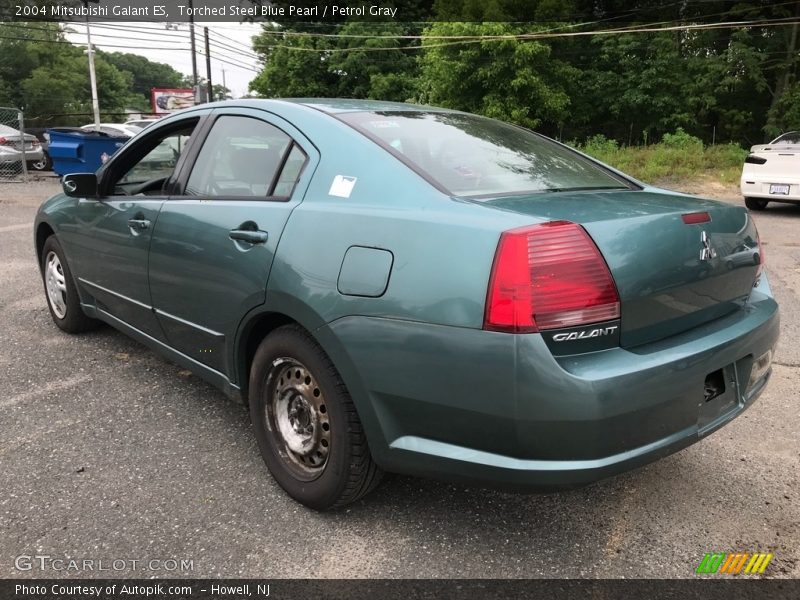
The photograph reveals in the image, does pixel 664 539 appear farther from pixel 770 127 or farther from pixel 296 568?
pixel 770 127

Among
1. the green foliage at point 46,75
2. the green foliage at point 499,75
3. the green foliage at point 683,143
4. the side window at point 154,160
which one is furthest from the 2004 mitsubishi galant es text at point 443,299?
the green foliage at point 46,75

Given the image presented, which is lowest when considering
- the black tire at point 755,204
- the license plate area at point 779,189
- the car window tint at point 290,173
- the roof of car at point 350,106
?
the black tire at point 755,204

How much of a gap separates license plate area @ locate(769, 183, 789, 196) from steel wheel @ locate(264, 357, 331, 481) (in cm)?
1120

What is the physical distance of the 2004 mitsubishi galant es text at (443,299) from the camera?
6.01 ft

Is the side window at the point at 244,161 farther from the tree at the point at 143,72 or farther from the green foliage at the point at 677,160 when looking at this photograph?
the tree at the point at 143,72

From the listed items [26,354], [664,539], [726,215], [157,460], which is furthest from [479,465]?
[26,354]

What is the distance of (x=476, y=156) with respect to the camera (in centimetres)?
260

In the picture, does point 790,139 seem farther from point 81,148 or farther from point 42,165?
point 42,165

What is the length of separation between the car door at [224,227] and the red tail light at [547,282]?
952 mm

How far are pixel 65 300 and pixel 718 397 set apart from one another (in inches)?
159

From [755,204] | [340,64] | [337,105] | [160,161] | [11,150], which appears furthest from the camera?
[340,64]

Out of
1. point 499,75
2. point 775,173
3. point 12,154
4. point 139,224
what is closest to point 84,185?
point 139,224

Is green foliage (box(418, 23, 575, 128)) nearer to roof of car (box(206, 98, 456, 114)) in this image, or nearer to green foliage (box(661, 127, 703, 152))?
green foliage (box(661, 127, 703, 152))

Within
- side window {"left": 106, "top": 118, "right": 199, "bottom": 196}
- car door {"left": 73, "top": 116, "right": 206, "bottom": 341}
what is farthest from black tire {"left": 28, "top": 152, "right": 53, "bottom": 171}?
car door {"left": 73, "top": 116, "right": 206, "bottom": 341}
